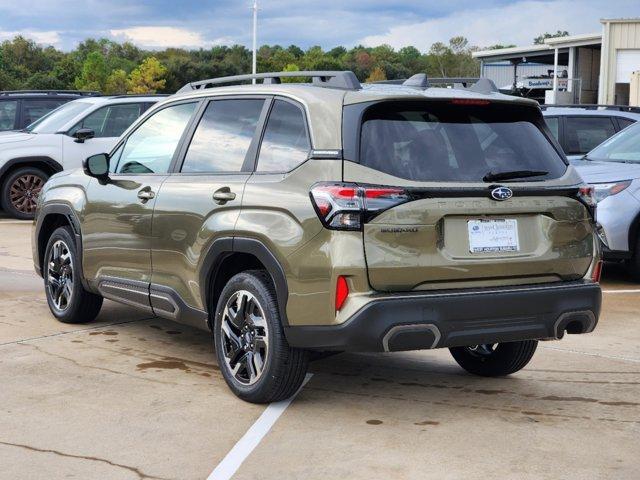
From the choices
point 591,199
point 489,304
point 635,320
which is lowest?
point 635,320

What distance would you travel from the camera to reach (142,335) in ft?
24.6

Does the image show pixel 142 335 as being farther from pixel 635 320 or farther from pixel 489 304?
pixel 635 320

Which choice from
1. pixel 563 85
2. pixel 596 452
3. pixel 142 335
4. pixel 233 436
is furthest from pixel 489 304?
pixel 563 85

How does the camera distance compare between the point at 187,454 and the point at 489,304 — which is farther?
the point at 489,304

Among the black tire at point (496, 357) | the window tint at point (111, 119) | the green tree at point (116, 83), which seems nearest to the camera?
the black tire at point (496, 357)

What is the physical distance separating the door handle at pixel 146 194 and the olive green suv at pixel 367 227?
86 millimetres

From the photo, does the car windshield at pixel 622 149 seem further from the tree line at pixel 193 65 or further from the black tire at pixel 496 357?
the tree line at pixel 193 65


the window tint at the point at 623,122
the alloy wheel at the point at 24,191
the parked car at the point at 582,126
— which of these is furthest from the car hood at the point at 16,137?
the window tint at the point at 623,122

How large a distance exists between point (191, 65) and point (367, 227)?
4974 inches

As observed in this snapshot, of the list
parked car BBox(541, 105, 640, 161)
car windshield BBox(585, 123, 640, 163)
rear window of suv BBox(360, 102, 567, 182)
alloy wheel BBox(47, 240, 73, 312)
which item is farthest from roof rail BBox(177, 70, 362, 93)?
parked car BBox(541, 105, 640, 161)

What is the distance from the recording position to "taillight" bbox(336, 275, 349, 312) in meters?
4.97

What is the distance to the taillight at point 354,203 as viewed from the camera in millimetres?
4957

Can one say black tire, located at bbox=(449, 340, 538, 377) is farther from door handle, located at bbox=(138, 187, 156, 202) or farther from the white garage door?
the white garage door

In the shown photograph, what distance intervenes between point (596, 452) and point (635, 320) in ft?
12.4
